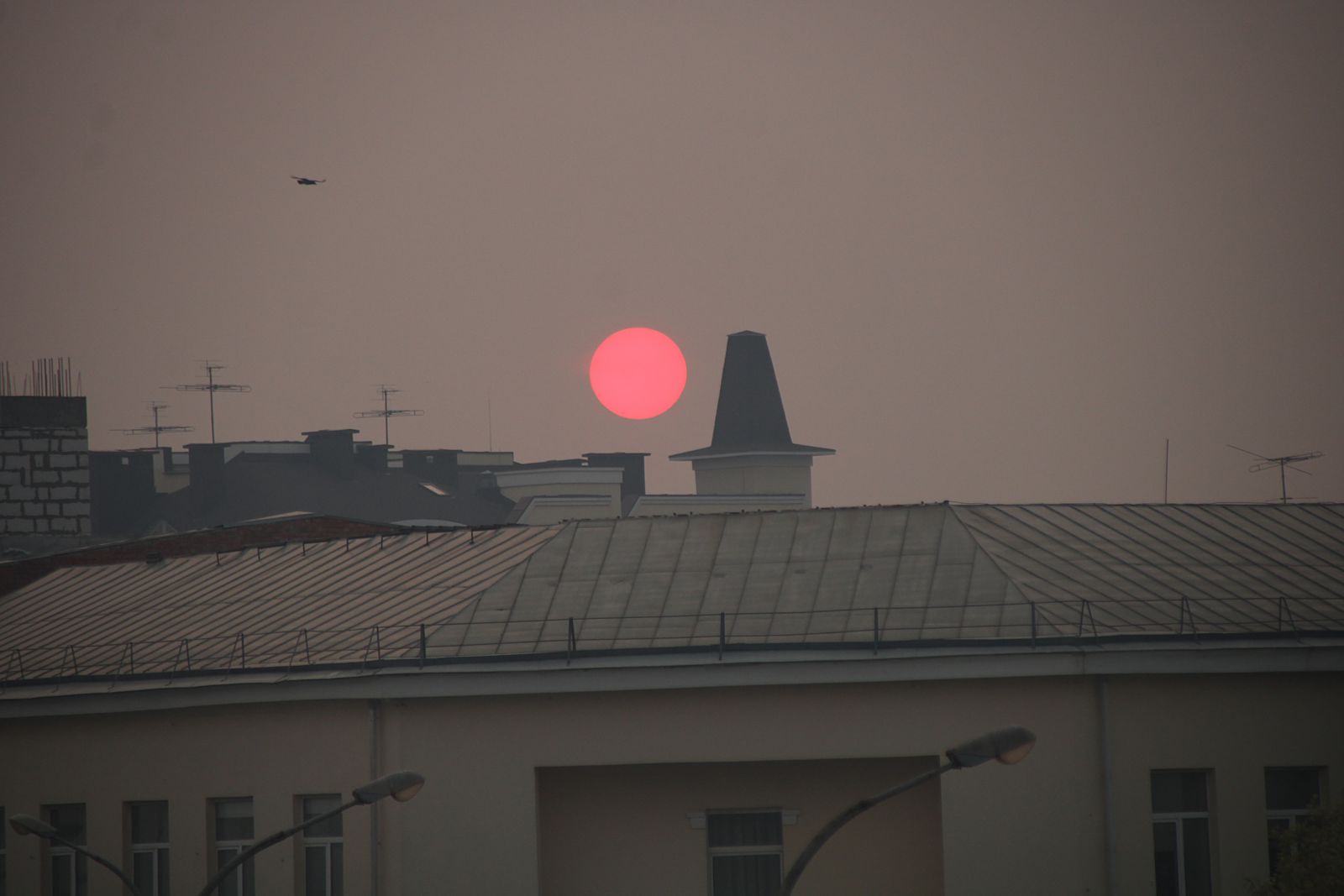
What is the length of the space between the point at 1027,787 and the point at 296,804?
11.6 m

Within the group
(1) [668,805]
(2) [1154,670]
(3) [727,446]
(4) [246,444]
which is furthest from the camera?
(3) [727,446]

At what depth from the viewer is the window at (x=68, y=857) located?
32812mm

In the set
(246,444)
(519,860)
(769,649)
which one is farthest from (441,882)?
(246,444)

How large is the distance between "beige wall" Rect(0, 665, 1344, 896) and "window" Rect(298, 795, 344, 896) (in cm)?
36

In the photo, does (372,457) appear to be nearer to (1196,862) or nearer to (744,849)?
(744,849)

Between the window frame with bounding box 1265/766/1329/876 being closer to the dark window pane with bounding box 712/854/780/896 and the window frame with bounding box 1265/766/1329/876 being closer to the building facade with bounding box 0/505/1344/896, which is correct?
the building facade with bounding box 0/505/1344/896

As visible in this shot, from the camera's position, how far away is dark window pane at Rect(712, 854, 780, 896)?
29797 mm

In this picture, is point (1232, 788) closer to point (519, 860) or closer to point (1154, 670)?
point (1154, 670)

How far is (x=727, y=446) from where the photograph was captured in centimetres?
11244

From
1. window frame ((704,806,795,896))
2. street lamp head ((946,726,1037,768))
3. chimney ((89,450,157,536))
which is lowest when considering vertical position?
window frame ((704,806,795,896))

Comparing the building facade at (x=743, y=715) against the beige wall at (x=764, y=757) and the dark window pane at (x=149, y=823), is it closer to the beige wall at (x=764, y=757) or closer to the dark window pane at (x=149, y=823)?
the beige wall at (x=764, y=757)

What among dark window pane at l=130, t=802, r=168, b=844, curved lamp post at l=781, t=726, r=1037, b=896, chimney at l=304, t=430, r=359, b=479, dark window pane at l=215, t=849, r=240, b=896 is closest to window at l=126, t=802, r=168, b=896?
dark window pane at l=130, t=802, r=168, b=844

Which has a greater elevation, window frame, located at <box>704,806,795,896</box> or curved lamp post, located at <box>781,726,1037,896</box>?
curved lamp post, located at <box>781,726,1037,896</box>

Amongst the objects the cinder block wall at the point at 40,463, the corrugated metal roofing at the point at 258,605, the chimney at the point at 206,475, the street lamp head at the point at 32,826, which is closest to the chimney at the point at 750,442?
the chimney at the point at 206,475
